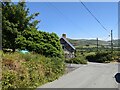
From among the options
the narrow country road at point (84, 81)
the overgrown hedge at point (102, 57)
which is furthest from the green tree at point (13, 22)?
the overgrown hedge at point (102, 57)

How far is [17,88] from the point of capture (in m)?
15.4

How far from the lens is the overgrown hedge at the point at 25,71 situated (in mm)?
15178

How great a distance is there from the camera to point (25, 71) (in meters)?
17.0

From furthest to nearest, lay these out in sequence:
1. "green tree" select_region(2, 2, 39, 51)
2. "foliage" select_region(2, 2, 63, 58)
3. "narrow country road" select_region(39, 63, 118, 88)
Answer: "green tree" select_region(2, 2, 39, 51), "foliage" select_region(2, 2, 63, 58), "narrow country road" select_region(39, 63, 118, 88)

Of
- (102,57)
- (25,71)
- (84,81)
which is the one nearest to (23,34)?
(84,81)

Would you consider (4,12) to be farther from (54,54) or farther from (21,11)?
(54,54)

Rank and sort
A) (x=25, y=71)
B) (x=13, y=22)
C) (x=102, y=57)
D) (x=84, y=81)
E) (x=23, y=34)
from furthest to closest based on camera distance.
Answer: (x=102, y=57)
(x=13, y=22)
(x=23, y=34)
(x=84, y=81)
(x=25, y=71)

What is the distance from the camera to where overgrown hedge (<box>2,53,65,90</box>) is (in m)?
15.2

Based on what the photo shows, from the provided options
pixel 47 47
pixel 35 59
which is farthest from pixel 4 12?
pixel 35 59

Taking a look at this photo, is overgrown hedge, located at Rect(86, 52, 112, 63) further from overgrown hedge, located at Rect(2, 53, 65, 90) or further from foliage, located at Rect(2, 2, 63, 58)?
overgrown hedge, located at Rect(2, 53, 65, 90)

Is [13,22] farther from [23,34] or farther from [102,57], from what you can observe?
[102,57]

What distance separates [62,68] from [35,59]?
6578 millimetres

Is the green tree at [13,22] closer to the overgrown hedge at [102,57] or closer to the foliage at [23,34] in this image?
the foliage at [23,34]

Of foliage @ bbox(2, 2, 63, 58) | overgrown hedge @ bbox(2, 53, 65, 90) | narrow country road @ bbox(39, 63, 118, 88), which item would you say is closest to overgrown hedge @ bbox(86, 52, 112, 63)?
foliage @ bbox(2, 2, 63, 58)
